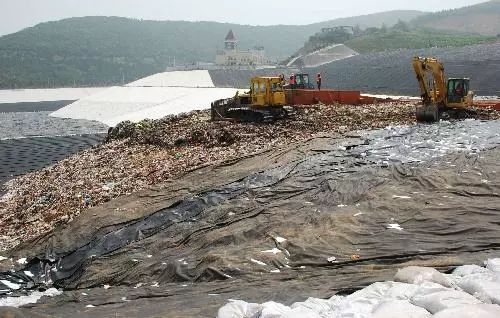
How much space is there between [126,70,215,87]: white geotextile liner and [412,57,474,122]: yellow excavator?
43.1 meters

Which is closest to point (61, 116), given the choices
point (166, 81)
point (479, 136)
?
point (166, 81)

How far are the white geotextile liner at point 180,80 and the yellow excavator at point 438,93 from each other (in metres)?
43.1

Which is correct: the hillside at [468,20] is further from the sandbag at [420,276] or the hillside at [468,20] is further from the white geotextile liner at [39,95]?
the sandbag at [420,276]

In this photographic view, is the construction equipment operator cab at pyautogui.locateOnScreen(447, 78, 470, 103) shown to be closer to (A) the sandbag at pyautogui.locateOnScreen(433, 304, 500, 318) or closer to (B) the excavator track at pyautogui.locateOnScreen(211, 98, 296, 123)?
(B) the excavator track at pyautogui.locateOnScreen(211, 98, 296, 123)

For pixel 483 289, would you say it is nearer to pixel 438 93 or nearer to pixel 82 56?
pixel 438 93

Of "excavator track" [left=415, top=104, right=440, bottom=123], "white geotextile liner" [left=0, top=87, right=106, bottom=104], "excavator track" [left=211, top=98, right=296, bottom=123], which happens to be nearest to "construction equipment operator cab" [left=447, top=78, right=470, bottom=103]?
"excavator track" [left=415, top=104, right=440, bottom=123]

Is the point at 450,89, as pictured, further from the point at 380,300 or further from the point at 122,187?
the point at 380,300

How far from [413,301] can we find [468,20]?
187 meters

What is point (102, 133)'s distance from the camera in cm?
3334

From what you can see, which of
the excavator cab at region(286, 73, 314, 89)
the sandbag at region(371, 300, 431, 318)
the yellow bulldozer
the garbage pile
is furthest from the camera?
the excavator cab at region(286, 73, 314, 89)

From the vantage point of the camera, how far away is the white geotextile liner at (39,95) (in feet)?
231

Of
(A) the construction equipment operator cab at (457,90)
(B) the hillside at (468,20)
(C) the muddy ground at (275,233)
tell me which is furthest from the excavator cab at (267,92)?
(B) the hillside at (468,20)

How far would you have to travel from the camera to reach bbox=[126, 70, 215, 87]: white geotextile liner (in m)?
59.0

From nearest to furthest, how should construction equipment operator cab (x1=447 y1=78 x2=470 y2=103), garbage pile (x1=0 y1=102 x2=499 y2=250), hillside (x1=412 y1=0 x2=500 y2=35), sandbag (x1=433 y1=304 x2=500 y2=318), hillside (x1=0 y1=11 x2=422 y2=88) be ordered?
1. sandbag (x1=433 y1=304 x2=500 y2=318)
2. garbage pile (x1=0 y1=102 x2=499 y2=250)
3. construction equipment operator cab (x1=447 y1=78 x2=470 y2=103)
4. hillside (x1=0 y1=11 x2=422 y2=88)
5. hillside (x1=412 y1=0 x2=500 y2=35)
